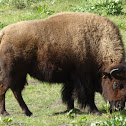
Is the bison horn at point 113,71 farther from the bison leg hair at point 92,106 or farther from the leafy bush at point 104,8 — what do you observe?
the leafy bush at point 104,8

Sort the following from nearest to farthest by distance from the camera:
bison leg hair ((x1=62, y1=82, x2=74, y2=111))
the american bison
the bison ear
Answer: the american bison, the bison ear, bison leg hair ((x1=62, y1=82, x2=74, y2=111))

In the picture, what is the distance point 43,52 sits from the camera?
24.4 feet

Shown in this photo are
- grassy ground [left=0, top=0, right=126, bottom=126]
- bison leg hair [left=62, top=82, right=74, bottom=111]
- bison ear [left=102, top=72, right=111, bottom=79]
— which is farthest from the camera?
bison leg hair [left=62, top=82, right=74, bottom=111]

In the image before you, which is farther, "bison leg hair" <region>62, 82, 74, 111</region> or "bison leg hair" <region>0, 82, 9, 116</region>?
"bison leg hair" <region>62, 82, 74, 111</region>

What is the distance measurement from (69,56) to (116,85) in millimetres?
1060

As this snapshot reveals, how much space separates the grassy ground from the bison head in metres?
0.25

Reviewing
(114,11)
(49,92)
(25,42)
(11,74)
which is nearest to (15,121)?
(11,74)

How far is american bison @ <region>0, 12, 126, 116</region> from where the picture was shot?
7.43 metres

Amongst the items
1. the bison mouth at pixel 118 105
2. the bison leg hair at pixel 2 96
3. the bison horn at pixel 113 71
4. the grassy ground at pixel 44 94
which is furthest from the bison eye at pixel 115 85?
the bison leg hair at pixel 2 96

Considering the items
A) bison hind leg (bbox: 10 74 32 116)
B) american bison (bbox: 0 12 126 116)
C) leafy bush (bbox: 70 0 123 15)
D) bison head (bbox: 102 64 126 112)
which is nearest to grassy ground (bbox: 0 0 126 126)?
leafy bush (bbox: 70 0 123 15)

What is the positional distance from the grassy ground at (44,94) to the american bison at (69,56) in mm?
506

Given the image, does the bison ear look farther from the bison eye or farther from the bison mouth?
the bison mouth

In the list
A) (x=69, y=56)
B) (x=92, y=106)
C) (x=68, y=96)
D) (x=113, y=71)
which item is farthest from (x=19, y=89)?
(x=113, y=71)

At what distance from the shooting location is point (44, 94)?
9367mm
